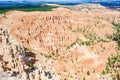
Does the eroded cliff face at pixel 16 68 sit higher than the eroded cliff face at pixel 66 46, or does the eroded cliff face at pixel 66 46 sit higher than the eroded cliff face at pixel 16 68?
the eroded cliff face at pixel 16 68

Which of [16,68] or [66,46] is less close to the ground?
[16,68]

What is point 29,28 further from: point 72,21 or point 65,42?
point 72,21

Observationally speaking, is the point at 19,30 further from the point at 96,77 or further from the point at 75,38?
the point at 96,77

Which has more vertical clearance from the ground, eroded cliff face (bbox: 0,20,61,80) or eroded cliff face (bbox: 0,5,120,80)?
eroded cliff face (bbox: 0,20,61,80)

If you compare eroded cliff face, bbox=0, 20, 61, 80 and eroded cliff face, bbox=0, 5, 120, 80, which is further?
eroded cliff face, bbox=0, 5, 120, 80

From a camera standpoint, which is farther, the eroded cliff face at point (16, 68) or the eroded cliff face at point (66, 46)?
the eroded cliff face at point (66, 46)

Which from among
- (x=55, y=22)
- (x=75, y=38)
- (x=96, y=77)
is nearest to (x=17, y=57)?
(x=96, y=77)

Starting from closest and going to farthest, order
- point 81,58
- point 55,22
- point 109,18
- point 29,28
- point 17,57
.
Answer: point 17,57
point 81,58
point 29,28
point 55,22
point 109,18

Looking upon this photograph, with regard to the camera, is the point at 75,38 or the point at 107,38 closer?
the point at 75,38

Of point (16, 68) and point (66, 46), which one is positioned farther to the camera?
point (66, 46)

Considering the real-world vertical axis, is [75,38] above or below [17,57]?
below

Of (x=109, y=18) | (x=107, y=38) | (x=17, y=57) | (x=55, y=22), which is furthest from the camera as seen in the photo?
(x=109, y=18)
